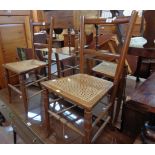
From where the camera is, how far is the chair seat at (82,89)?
32.6 inches

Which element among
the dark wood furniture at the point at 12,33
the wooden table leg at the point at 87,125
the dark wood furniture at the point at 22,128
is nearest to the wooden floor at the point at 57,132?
the dark wood furniture at the point at 22,128

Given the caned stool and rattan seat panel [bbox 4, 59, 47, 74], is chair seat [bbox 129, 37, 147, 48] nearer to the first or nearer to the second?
the caned stool

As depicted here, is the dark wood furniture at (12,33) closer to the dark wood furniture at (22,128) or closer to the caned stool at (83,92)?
the dark wood furniture at (22,128)

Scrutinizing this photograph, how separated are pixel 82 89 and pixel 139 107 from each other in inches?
13.1

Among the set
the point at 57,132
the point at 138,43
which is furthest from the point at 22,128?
the point at 138,43

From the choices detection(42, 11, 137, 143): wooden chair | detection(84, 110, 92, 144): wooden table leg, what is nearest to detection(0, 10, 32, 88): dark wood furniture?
detection(42, 11, 137, 143): wooden chair

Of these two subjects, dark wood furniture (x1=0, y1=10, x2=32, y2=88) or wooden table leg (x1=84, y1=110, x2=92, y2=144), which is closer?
wooden table leg (x1=84, y1=110, x2=92, y2=144)

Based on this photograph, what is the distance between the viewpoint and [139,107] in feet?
2.50

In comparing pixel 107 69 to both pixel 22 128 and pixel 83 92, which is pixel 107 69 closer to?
pixel 83 92

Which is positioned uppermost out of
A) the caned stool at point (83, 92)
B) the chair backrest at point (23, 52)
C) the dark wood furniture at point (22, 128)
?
the chair backrest at point (23, 52)

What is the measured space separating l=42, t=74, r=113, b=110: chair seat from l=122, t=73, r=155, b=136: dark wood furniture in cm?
17

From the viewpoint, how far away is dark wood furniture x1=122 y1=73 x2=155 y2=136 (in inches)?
29.6

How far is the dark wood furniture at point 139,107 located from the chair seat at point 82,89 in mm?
168

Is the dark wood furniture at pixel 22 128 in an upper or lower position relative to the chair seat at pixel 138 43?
lower
